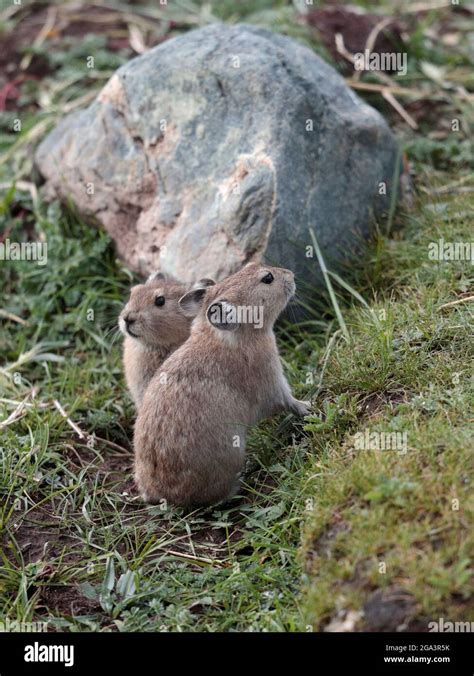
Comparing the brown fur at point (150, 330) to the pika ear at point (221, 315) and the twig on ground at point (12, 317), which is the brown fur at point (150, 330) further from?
the twig on ground at point (12, 317)

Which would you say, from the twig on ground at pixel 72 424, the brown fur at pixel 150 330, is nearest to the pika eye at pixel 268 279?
the brown fur at pixel 150 330

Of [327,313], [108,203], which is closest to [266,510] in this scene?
[327,313]

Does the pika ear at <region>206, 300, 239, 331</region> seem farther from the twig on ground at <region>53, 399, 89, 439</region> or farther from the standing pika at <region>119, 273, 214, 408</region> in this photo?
A: the twig on ground at <region>53, 399, 89, 439</region>

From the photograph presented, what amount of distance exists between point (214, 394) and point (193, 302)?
Result: 102 centimetres

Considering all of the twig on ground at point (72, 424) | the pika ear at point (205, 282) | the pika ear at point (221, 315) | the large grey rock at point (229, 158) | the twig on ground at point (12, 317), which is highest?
the large grey rock at point (229, 158)

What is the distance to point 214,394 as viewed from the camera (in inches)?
291

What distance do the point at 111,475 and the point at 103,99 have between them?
4.60m

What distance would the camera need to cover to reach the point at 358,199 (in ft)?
31.3

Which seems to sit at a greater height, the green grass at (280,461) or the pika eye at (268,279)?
the pika eye at (268,279)

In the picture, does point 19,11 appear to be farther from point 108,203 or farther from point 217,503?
point 217,503

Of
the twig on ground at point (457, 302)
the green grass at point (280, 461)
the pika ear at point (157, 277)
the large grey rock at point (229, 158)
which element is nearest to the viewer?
the green grass at point (280, 461)

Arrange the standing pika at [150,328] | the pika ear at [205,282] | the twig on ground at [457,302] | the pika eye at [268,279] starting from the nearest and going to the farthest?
the pika eye at [268,279] → the twig on ground at [457,302] → the pika ear at [205,282] → the standing pika at [150,328]

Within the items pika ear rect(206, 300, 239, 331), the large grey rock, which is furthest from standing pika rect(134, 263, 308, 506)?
the large grey rock

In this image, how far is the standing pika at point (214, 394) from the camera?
7.24 meters
